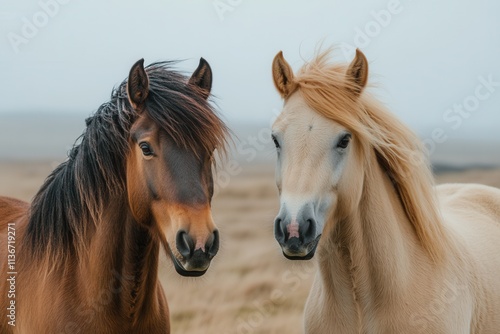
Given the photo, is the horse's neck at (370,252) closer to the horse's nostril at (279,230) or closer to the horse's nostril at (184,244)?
the horse's nostril at (279,230)

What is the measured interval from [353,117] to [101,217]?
4.97ft

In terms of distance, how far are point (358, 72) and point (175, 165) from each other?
3.74ft

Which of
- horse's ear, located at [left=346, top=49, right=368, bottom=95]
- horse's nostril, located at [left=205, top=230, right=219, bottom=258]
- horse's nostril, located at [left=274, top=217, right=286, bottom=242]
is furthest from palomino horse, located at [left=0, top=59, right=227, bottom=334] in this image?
horse's ear, located at [left=346, top=49, right=368, bottom=95]

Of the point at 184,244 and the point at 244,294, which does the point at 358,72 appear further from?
the point at 244,294

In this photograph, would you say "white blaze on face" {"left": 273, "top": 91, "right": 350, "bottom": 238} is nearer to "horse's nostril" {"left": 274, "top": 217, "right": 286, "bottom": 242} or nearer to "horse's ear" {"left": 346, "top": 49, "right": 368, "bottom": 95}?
"horse's nostril" {"left": 274, "top": 217, "right": 286, "bottom": 242}

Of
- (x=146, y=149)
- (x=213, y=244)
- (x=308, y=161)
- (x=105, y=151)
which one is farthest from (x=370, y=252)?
(x=105, y=151)

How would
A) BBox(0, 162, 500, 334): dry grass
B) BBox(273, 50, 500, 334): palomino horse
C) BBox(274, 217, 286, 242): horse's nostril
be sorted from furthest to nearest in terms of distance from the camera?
BBox(0, 162, 500, 334): dry grass, BBox(273, 50, 500, 334): palomino horse, BBox(274, 217, 286, 242): horse's nostril

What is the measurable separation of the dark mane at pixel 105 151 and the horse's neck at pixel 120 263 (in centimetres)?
11

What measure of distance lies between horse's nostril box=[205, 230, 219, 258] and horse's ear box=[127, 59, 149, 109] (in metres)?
0.89

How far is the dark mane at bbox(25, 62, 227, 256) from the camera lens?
12.1ft

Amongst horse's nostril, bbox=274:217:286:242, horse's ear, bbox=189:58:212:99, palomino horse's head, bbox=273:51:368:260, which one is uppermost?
horse's ear, bbox=189:58:212:99

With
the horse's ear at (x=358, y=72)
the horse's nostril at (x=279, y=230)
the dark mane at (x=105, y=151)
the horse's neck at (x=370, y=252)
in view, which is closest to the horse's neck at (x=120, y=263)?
the dark mane at (x=105, y=151)

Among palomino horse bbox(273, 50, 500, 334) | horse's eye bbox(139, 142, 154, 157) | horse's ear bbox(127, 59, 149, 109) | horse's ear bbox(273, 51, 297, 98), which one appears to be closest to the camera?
palomino horse bbox(273, 50, 500, 334)

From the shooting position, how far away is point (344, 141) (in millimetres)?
3604
